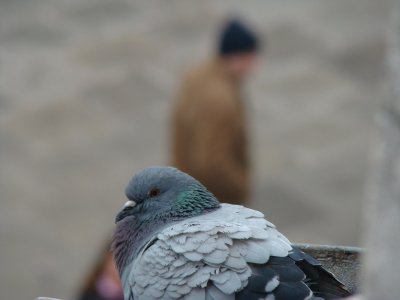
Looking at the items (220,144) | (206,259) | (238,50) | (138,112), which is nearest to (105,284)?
(220,144)

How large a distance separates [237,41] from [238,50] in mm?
78

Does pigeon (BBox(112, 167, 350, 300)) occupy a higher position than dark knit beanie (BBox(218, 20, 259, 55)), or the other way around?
dark knit beanie (BBox(218, 20, 259, 55))

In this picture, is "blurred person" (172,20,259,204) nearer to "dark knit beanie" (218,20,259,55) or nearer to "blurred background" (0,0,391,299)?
"dark knit beanie" (218,20,259,55)

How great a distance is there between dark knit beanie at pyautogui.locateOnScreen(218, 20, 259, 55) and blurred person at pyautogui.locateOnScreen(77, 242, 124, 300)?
2.24 meters

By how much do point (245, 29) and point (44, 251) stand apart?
127 inches

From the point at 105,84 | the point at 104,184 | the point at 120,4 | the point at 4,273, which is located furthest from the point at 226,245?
the point at 120,4

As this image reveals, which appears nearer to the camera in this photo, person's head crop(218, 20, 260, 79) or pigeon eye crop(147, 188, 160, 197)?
pigeon eye crop(147, 188, 160, 197)

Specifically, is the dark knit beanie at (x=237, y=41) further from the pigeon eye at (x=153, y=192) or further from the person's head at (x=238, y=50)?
the pigeon eye at (x=153, y=192)

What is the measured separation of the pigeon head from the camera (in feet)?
14.8

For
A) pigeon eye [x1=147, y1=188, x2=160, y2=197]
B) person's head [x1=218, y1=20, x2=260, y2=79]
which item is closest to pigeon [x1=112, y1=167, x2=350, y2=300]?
pigeon eye [x1=147, y1=188, x2=160, y2=197]

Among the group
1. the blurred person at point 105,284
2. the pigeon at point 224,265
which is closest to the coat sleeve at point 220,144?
the blurred person at point 105,284

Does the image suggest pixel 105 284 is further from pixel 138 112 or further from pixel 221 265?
pixel 138 112

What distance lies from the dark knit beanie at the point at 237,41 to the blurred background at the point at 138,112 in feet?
7.57

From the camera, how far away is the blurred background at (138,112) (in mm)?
10148
